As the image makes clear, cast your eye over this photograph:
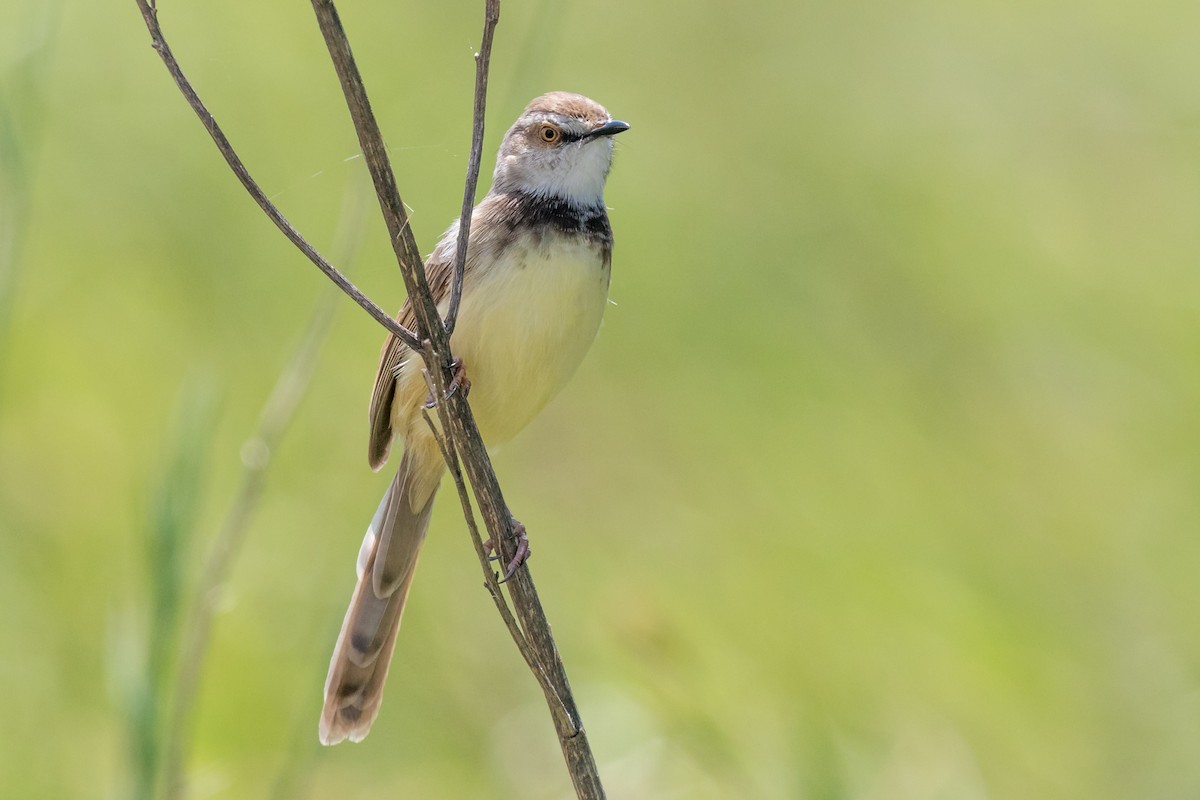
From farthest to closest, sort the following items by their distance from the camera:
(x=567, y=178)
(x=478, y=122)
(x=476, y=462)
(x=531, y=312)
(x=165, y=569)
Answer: (x=567, y=178), (x=531, y=312), (x=165, y=569), (x=476, y=462), (x=478, y=122)

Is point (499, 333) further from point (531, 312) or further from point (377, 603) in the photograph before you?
point (377, 603)

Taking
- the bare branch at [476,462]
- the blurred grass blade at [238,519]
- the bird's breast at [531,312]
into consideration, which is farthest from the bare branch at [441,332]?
the bird's breast at [531,312]

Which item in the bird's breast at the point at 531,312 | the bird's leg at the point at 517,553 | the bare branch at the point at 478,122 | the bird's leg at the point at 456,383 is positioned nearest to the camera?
the bare branch at the point at 478,122

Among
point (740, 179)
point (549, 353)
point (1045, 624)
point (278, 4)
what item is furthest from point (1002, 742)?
point (278, 4)

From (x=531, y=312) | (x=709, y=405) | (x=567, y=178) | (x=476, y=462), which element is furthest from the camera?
(x=709, y=405)

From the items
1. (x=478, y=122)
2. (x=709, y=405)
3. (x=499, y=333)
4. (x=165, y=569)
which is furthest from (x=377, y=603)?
(x=709, y=405)

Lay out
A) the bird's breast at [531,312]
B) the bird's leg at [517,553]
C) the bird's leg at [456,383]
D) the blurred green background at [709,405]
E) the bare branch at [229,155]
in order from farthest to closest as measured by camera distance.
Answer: the blurred green background at [709,405] → the bird's breast at [531,312] → the bird's leg at [517,553] → the bird's leg at [456,383] → the bare branch at [229,155]

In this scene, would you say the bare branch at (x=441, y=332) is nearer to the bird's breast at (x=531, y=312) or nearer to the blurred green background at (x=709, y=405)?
the bird's breast at (x=531, y=312)
